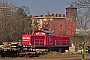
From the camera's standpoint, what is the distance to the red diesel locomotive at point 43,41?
37.0m

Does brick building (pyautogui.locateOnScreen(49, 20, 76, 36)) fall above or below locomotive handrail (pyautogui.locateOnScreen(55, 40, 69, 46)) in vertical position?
above

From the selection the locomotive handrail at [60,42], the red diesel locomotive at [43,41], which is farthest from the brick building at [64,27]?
the red diesel locomotive at [43,41]

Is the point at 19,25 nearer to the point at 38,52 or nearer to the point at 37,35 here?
the point at 37,35

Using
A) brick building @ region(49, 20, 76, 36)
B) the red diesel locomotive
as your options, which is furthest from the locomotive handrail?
brick building @ region(49, 20, 76, 36)

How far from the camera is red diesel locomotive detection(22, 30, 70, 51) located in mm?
37000

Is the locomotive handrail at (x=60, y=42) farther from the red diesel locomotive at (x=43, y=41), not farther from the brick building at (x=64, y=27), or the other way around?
the brick building at (x=64, y=27)

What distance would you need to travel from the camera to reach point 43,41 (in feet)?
124

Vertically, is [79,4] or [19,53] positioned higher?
[79,4]

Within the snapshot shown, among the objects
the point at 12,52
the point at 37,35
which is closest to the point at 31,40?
the point at 37,35

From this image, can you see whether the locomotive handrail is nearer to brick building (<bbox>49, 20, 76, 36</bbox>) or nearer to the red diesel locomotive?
the red diesel locomotive

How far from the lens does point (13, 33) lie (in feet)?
169

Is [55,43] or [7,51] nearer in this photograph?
[7,51]

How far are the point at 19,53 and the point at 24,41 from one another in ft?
25.5

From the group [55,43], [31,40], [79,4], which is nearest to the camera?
[79,4]
